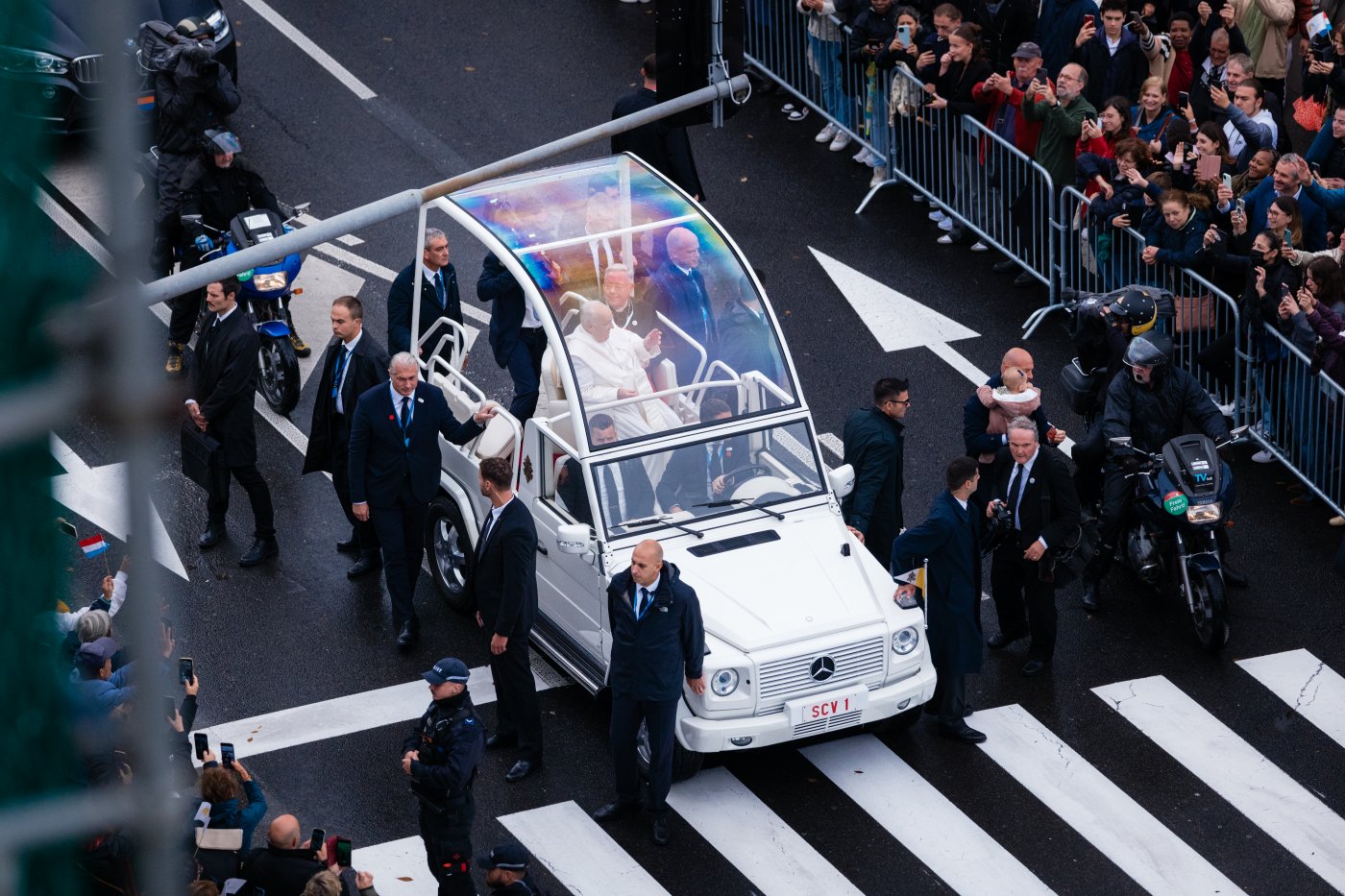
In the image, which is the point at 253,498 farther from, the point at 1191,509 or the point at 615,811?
the point at 1191,509

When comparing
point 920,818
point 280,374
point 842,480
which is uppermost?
point 842,480

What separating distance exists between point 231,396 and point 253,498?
78cm

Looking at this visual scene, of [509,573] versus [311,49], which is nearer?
[509,573]

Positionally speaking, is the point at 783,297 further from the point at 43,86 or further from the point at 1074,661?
the point at 43,86

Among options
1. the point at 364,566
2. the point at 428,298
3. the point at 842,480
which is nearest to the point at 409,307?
the point at 428,298

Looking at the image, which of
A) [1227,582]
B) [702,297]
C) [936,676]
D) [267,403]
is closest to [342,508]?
[267,403]

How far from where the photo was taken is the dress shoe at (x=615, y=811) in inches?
422

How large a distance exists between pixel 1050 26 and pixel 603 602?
915 cm

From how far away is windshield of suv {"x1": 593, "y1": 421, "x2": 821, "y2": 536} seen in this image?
11.2 metres

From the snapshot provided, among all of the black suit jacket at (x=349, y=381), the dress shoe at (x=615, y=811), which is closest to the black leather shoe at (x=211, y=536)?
the black suit jacket at (x=349, y=381)

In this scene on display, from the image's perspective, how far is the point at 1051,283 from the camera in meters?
16.4

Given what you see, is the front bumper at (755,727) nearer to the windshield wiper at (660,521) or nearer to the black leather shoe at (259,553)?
the windshield wiper at (660,521)

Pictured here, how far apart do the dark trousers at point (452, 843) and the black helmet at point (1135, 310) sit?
6.10 m

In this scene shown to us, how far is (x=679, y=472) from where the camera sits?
37.5 feet
